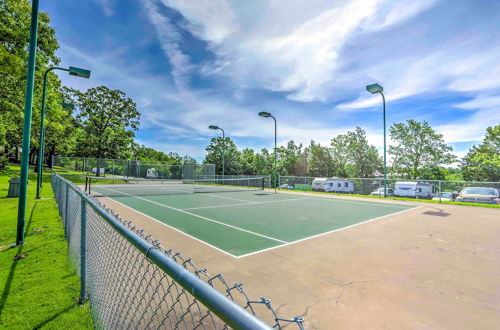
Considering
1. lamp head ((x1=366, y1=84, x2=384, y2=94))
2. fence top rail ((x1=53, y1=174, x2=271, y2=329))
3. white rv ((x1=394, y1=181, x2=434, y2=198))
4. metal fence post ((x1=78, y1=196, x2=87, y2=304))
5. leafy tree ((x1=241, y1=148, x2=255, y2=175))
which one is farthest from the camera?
leafy tree ((x1=241, y1=148, x2=255, y2=175))

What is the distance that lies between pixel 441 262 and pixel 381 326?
3.08m

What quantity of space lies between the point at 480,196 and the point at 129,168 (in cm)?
3396

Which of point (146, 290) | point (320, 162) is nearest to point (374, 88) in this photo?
point (146, 290)

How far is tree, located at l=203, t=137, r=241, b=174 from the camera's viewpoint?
5186 cm

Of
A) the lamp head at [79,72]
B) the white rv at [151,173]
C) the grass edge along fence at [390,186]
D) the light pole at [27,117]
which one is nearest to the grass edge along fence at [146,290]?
the light pole at [27,117]

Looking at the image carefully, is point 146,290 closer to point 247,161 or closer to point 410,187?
point 410,187

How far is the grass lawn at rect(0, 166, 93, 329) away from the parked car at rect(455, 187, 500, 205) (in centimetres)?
1929

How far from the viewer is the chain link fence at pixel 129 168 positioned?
29.4 metres

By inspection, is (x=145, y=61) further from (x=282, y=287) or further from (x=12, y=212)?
(x=282, y=287)

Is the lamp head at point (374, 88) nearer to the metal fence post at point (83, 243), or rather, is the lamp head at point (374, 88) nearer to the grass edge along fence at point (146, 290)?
the grass edge along fence at point (146, 290)

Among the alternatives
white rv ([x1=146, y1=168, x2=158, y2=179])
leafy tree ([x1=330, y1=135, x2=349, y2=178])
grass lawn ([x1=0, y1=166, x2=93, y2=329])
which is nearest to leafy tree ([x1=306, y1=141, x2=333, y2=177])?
leafy tree ([x1=330, y1=135, x2=349, y2=178])

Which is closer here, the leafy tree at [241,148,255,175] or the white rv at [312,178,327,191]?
the white rv at [312,178,327,191]

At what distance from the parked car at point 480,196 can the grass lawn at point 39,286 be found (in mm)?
19286

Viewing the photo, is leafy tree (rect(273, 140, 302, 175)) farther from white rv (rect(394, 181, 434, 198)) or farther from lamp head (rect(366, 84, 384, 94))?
lamp head (rect(366, 84, 384, 94))
